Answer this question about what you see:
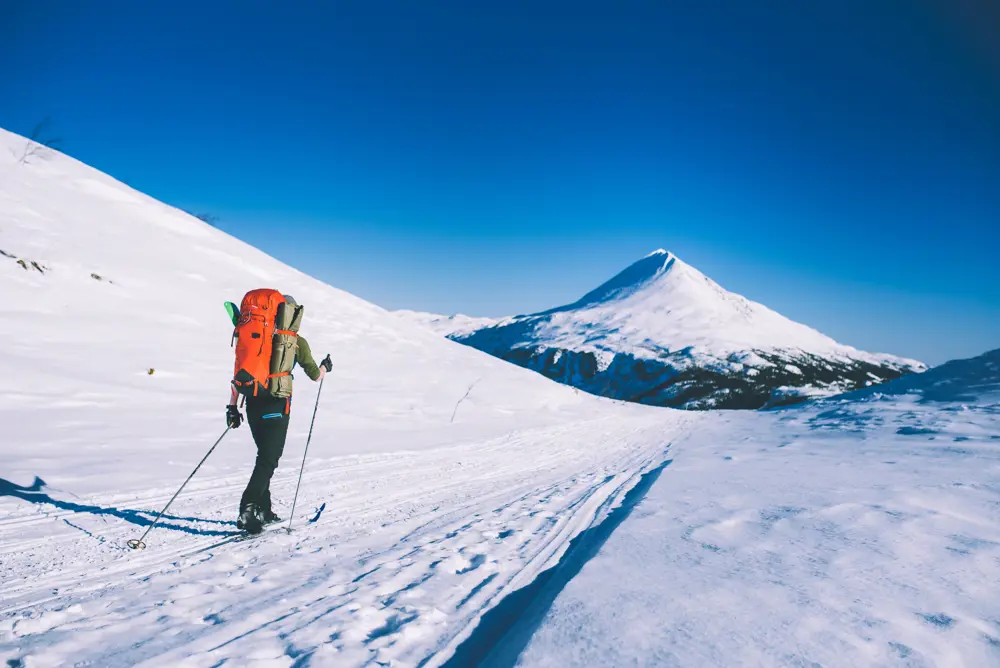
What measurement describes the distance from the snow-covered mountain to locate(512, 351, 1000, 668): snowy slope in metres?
63.2

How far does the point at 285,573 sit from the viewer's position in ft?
13.1

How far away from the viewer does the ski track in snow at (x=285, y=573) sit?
2840 millimetres

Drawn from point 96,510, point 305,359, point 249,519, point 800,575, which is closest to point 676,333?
point 305,359

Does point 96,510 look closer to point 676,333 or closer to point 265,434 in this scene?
point 265,434

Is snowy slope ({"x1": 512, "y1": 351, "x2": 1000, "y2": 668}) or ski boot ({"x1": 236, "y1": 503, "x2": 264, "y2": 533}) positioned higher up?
snowy slope ({"x1": 512, "y1": 351, "x2": 1000, "y2": 668})

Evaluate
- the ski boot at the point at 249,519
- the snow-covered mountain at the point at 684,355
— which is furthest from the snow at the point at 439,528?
the snow-covered mountain at the point at 684,355


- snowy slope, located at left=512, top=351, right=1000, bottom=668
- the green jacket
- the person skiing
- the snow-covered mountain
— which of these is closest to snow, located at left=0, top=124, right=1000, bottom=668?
snowy slope, located at left=512, top=351, right=1000, bottom=668

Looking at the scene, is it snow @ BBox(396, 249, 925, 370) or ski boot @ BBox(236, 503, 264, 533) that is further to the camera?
snow @ BBox(396, 249, 925, 370)

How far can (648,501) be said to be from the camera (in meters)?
5.98

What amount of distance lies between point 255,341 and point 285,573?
2.30 m

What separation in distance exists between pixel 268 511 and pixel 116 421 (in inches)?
246

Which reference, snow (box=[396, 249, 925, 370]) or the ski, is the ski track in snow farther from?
snow (box=[396, 249, 925, 370])

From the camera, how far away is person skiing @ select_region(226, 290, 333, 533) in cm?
493

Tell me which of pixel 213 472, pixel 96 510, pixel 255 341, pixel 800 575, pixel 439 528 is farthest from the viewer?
pixel 213 472
